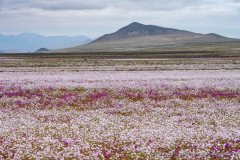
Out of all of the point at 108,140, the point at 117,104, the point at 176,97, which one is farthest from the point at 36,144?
the point at 176,97

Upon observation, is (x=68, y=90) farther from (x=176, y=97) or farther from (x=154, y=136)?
(x=154, y=136)

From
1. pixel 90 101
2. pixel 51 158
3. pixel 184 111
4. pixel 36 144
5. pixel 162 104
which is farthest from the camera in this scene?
pixel 90 101

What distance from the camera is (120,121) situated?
20406mm

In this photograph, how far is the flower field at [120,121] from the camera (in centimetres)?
1435

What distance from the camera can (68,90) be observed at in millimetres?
32906

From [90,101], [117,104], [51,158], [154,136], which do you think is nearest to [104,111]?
[117,104]

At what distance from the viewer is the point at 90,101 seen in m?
27.7

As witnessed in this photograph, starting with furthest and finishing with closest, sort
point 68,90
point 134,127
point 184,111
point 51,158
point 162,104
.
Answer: point 68,90 < point 162,104 < point 184,111 < point 134,127 < point 51,158

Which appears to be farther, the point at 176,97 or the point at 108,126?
the point at 176,97

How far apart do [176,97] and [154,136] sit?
12795 millimetres

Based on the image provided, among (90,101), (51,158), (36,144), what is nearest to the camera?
(51,158)

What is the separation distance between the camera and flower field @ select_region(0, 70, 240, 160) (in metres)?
14.4

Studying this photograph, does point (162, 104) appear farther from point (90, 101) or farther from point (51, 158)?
point (51, 158)

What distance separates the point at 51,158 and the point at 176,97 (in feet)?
55.7
